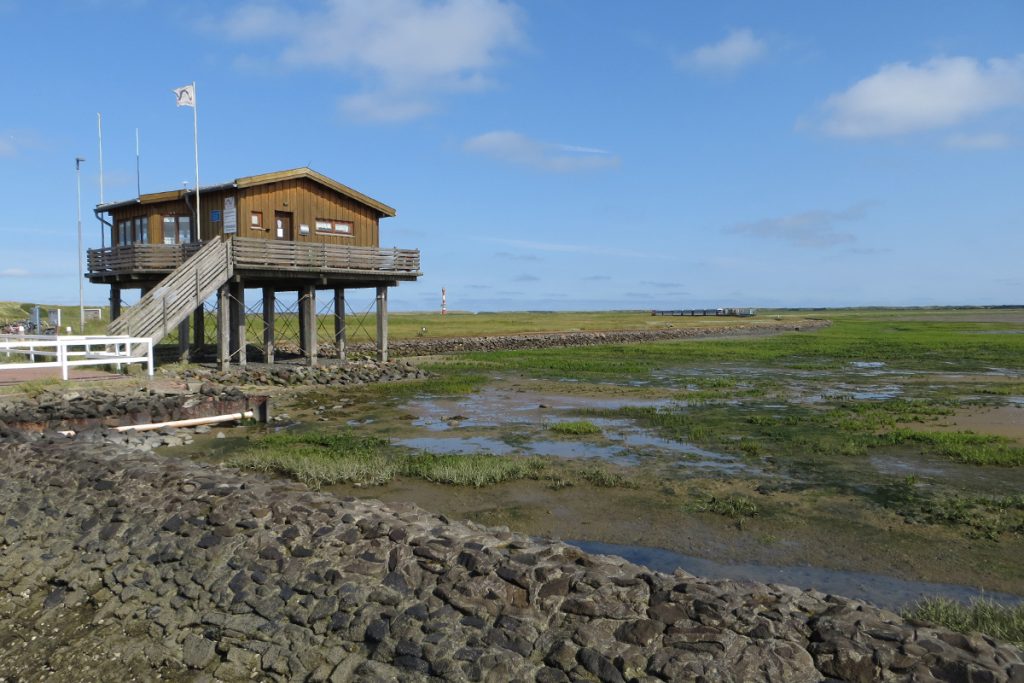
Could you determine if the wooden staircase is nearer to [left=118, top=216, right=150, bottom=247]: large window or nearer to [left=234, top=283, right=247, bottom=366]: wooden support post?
[left=234, top=283, right=247, bottom=366]: wooden support post

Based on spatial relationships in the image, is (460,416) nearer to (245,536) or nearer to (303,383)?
(303,383)

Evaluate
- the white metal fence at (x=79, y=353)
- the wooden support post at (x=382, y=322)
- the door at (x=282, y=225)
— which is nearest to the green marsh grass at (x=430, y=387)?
the wooden support post at (x=382, y=322)

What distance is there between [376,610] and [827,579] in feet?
19.8

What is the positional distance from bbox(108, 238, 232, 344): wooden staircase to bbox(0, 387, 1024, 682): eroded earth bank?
17.7m

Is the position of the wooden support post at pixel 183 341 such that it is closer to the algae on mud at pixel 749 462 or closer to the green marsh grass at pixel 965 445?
the algae on mud at pixel 749 462

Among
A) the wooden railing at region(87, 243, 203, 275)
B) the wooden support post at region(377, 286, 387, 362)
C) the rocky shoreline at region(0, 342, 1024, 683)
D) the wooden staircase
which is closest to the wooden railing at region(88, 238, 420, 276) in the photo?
the wooden railing at region(87, 243, 203, 275)

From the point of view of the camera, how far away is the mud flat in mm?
6777

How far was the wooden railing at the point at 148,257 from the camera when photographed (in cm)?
3200

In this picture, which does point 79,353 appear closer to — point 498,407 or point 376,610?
point 498,407

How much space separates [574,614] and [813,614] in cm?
231

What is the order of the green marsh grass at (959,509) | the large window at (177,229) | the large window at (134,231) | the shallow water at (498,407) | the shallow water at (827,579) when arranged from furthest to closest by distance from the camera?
the large window at (134,231) < the large window at (177,229) < the shallow water at (498,407) < the green marsh grass at (959,509) < the shallow water at (827,579)

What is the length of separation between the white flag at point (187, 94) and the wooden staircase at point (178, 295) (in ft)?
24.3

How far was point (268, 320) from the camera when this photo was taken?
1455 inches

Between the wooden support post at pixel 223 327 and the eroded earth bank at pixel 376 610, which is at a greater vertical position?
the wooden support post at pixel 223 327
